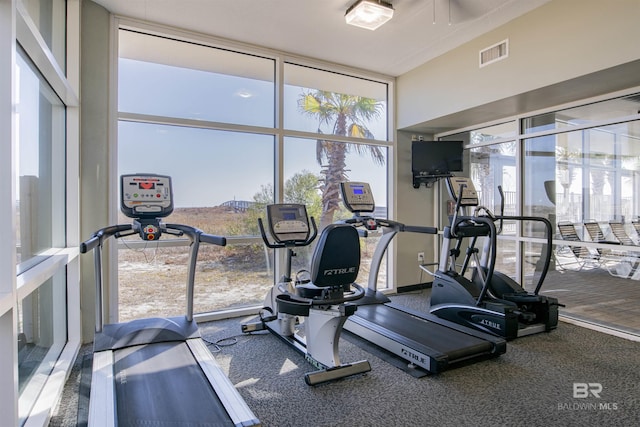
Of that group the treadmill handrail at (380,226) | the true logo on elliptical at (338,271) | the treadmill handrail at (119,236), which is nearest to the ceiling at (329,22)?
the treadmill handrail at (380,226)

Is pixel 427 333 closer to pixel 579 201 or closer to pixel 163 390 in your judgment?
pixel 163 390

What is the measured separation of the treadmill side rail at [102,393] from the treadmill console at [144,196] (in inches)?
42.4

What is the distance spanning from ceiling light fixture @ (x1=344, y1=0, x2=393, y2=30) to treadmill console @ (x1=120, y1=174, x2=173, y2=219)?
2446 mm

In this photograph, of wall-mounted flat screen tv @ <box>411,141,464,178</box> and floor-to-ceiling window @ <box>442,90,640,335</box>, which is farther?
wall-mounted flat screen tv @ <box>411,141,464,178</box>

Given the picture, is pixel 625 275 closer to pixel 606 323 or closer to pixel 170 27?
pixel 606 323

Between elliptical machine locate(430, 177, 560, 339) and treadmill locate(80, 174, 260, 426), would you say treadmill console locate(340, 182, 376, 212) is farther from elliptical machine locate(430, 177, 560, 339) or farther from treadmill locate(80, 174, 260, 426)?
treadmill locate(80, 174, 260, 426)

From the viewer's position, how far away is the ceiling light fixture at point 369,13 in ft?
11.9

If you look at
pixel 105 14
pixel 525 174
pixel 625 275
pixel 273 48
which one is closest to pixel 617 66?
pixel 525 174

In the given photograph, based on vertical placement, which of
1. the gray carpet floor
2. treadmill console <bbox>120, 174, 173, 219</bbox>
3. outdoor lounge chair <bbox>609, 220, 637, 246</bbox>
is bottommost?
the gray carpet floor

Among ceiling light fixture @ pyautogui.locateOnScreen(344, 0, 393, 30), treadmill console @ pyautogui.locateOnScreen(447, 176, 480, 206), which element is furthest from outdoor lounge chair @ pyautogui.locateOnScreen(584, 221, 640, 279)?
ceiling light fixture @ pyautogui.locateOnScreen(344, 0, 393, 30)

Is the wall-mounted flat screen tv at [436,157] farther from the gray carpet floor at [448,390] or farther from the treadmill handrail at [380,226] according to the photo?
the gray carpet floor at [448,390]

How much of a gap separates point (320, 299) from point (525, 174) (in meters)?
3.56

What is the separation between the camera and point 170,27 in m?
4.26

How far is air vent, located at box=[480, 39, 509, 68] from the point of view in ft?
13.9
